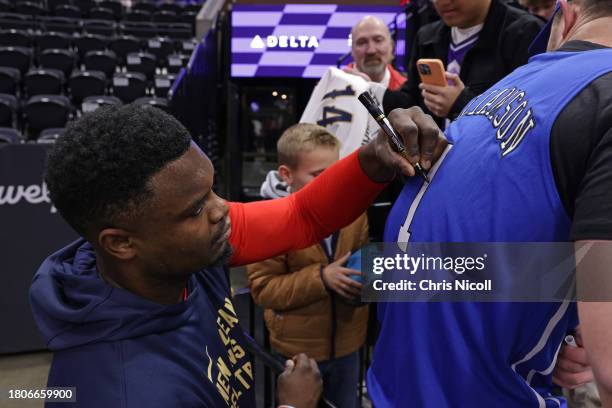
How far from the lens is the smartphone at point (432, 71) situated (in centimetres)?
171

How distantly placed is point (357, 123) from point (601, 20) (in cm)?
158

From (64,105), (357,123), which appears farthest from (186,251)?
(64,105)

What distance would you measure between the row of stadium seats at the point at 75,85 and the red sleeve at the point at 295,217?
20.4ft

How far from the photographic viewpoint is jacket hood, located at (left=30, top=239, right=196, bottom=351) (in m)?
0.96

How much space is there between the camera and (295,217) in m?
1.35

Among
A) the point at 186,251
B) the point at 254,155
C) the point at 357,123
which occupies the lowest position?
the point at 186,251

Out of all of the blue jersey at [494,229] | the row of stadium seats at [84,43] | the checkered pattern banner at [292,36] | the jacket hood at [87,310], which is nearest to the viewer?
the blue jersey at [494,229]

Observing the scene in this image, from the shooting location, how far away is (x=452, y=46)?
221 centimetres

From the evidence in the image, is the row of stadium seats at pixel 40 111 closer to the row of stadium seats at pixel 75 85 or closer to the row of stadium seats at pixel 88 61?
the row of stadium seats at pixel 75 85

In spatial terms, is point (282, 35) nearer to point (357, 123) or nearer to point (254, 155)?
point (254, 155)

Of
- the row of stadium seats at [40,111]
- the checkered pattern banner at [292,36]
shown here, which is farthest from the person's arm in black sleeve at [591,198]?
the row of stadium seats at [40,111]

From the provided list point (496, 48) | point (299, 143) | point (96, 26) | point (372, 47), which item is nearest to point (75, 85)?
point (96, 26)

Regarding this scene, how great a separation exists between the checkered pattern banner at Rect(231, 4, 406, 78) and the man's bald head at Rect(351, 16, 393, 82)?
2.77 m

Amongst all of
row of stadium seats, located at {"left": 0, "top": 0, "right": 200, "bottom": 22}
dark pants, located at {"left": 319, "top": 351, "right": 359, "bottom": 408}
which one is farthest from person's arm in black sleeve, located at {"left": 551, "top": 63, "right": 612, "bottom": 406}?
row of stadium seats, located at {"left": 0, "top": 0, "right": 200, "bottom": 22}
